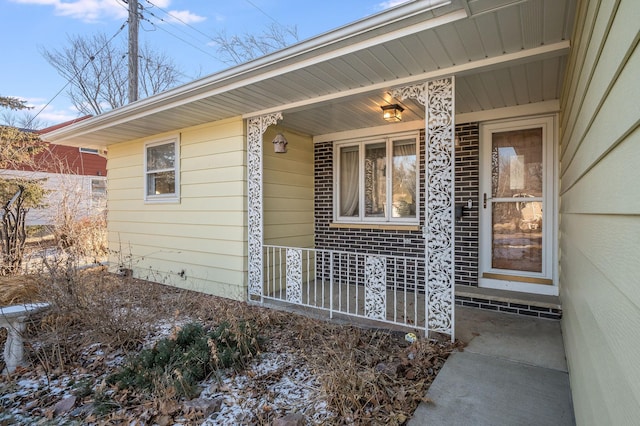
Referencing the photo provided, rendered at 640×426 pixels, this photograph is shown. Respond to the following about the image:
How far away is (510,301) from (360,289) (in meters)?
2.00

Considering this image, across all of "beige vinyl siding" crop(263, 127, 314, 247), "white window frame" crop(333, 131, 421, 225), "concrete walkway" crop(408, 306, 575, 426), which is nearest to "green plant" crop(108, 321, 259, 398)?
"concrete walkway" crop(408, 306, 575, 426)

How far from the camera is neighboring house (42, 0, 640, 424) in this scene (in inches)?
41.9

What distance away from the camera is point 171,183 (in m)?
5.75

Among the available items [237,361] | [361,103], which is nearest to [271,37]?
[361,103]

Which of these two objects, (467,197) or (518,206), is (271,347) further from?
(518,206)

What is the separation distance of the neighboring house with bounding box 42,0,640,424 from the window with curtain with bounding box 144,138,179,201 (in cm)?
3

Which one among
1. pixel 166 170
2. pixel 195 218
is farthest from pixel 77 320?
pixel 166 170

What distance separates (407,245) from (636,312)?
14.5 ft

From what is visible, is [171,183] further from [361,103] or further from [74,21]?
[74,21]

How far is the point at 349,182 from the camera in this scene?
18.5ft

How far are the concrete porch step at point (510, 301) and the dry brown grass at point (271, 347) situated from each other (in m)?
1.29

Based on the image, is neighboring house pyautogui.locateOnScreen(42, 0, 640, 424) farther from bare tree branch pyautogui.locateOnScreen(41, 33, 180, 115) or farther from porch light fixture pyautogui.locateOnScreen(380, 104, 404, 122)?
bare tree branch pyautogui.locateOnScreen(41, 33, 180, 115)

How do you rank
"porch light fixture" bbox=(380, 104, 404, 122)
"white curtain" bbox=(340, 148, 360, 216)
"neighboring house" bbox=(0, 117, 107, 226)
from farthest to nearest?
"neighboring house" bbox=(0, 117, 107, 226)
"white curtain" bbox=(340, 148, 360, 216)
"porch light fixture" bbox=(380, 104, 404, 122)

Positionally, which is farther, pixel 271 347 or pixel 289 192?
pixel 289 192
